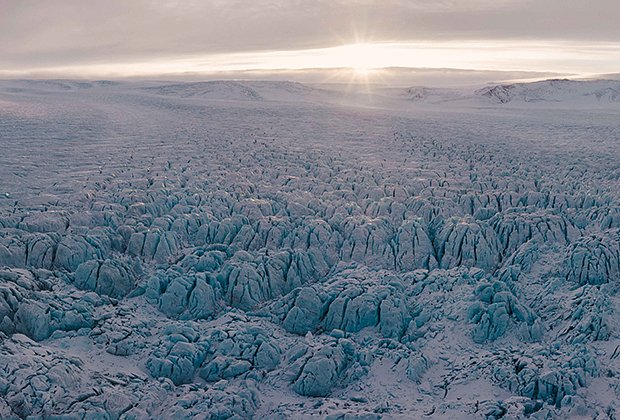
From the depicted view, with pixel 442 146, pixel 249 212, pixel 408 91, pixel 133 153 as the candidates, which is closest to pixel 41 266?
pixel 249 212

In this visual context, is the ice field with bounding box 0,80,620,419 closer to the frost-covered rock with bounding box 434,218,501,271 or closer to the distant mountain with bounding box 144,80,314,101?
the frost-covered rock with bounding box 434,218,501,271

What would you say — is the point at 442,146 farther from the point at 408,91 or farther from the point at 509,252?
the point at 408,91

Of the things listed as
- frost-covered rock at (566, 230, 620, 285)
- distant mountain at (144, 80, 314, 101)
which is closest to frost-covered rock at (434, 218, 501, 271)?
frost-covered rock at (566, 230, 620, 285)

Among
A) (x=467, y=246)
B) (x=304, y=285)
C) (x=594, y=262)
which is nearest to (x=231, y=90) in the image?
(x=467, y=246)

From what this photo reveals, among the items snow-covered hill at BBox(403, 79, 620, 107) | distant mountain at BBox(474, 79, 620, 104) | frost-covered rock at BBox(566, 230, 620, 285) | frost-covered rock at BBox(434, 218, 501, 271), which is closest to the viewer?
frost-covered rock at BBox(566, 230, 620, 285)

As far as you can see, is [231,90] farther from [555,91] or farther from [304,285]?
[304,285]

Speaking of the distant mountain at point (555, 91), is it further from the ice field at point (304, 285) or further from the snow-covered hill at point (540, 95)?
the ice field at point (304, 285)

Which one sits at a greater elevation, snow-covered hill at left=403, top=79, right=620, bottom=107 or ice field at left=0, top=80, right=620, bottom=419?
snow-covered hill at left=403, top=79, right=620, bottom=107

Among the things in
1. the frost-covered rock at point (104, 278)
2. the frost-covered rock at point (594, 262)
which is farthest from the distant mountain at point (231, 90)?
the frost-covered rock at point (594, 262)
